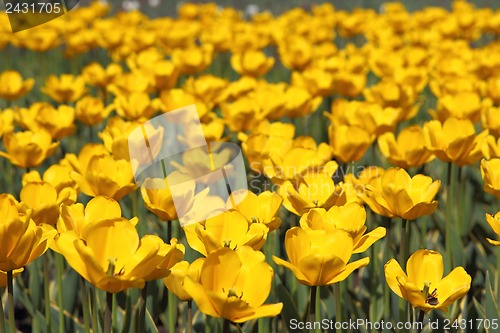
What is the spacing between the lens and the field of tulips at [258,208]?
1728 mm

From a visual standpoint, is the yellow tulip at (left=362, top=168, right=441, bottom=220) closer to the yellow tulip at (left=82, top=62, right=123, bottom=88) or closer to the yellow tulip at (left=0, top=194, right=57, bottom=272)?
the yellow tulip at (left=0, top=194, right=57, bottom=272)

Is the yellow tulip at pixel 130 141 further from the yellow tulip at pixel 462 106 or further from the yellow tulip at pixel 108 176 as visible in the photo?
the yellow tulip at pixel 462 106

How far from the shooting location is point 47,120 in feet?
11.0

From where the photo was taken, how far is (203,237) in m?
1.81

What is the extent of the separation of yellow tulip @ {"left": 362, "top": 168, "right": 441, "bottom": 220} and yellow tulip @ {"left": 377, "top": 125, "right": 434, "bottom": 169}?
0.44m

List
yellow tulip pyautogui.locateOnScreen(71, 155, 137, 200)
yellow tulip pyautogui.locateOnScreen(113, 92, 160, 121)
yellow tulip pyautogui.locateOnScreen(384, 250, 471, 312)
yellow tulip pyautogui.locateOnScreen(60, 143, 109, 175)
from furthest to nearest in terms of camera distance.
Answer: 1. yellow tulip pyautogui.locateOnScreen(113, 92, 160, 121)
2. yellow tulip pyautogui.locateOnScreen(60, 143, 109, 175)
3. yellow tulip pyautogui.locateOnScreen(71, 155, 137, 200)
4. yellow tulip pyautogui.locateOnScreen(384, 250, 471, 312)

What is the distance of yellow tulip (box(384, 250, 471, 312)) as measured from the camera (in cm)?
181

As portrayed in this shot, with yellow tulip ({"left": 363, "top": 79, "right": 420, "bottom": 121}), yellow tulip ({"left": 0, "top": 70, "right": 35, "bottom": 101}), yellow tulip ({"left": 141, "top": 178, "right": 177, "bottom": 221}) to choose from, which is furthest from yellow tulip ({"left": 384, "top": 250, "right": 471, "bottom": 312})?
yellow tulip ({"left": 0, "top": 70, "right": 35, "bottom": 101})

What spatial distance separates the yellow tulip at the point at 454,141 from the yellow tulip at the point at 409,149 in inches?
1.4

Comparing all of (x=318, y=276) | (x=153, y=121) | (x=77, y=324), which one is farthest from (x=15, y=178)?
(x=318, y=276)

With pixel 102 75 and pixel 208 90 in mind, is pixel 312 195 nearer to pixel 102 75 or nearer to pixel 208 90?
pixel 208 90

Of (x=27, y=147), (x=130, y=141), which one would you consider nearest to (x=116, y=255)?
(x=130, y=141)

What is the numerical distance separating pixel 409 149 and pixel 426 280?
904 millimetres

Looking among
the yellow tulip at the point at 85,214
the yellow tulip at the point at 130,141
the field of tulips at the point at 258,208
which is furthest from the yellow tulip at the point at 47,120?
the yellow tulip at the point at 85,214
